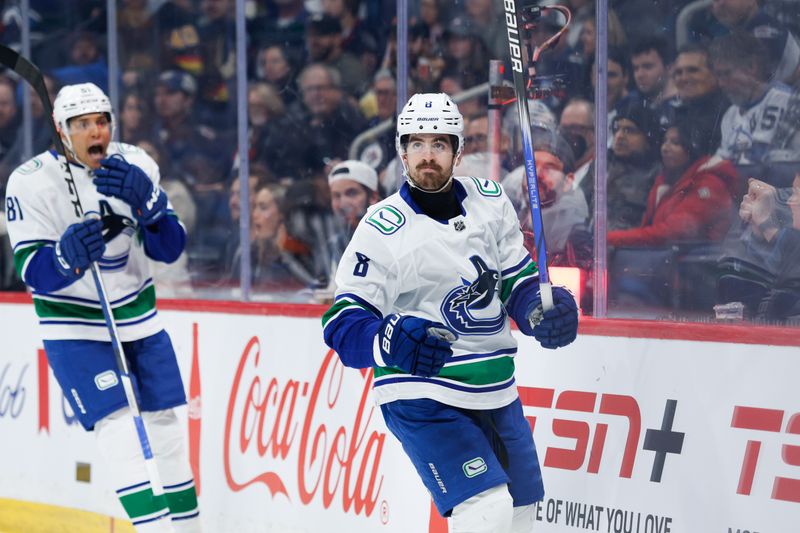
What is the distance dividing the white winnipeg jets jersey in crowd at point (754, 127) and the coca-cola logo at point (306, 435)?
1.46m

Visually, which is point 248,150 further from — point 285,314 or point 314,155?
point 285,314

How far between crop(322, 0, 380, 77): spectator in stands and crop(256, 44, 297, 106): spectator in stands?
287mm

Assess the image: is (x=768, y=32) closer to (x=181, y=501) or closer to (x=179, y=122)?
(x=181, y=501)

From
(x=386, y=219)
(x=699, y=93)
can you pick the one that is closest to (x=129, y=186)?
(x=386, y=219)

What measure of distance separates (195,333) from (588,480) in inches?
77.9

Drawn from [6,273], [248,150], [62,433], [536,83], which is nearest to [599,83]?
[536,83]

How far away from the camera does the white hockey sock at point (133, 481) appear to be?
427cm

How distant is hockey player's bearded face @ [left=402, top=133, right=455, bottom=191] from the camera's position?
134 inches

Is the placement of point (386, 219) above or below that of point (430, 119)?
below

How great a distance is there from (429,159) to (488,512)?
88cm

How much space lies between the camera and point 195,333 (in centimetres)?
535

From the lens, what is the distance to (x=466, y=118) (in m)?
4.58

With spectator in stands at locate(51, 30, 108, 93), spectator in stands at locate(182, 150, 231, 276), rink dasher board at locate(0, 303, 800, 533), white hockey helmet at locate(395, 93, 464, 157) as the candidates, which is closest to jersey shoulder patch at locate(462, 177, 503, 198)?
white hockey helmet at locate(395, 93, 464, 157)

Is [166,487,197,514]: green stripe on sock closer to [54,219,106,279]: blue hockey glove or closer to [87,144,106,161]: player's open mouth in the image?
A: [54,219,106,279]: blue hockey glove
